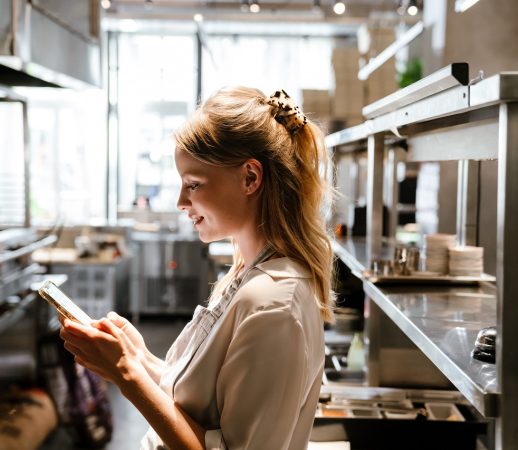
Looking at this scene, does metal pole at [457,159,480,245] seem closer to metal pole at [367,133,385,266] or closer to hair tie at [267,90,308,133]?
metal pole at [367,133,385,266]

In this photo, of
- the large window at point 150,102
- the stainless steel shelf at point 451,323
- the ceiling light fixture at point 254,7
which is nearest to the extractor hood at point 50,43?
the stainless steel shelf at point 451,323

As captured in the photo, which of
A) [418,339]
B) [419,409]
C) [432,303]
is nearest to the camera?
[418,339]

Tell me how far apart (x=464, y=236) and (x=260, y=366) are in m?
1.57

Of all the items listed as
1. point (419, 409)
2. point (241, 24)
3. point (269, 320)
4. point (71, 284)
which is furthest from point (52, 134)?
point (269, 320)

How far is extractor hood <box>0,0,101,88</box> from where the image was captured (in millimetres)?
3186

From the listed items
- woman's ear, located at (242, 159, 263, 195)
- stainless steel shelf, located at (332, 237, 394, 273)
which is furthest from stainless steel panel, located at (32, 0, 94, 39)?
woman's ear, located at (242, 159, 263, 195)

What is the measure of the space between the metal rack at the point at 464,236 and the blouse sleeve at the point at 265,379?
257mm

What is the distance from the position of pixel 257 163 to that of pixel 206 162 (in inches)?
3.8

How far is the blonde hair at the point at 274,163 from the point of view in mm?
1427

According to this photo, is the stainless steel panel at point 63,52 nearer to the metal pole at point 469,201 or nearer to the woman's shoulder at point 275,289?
the metal pole at point 469,201

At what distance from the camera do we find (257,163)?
1.43 meters

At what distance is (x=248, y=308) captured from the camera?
1.29 metres

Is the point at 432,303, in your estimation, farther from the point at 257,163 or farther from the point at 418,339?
the point at 257,163

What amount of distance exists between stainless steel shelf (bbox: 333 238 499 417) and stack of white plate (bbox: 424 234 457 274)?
0.44 feet
